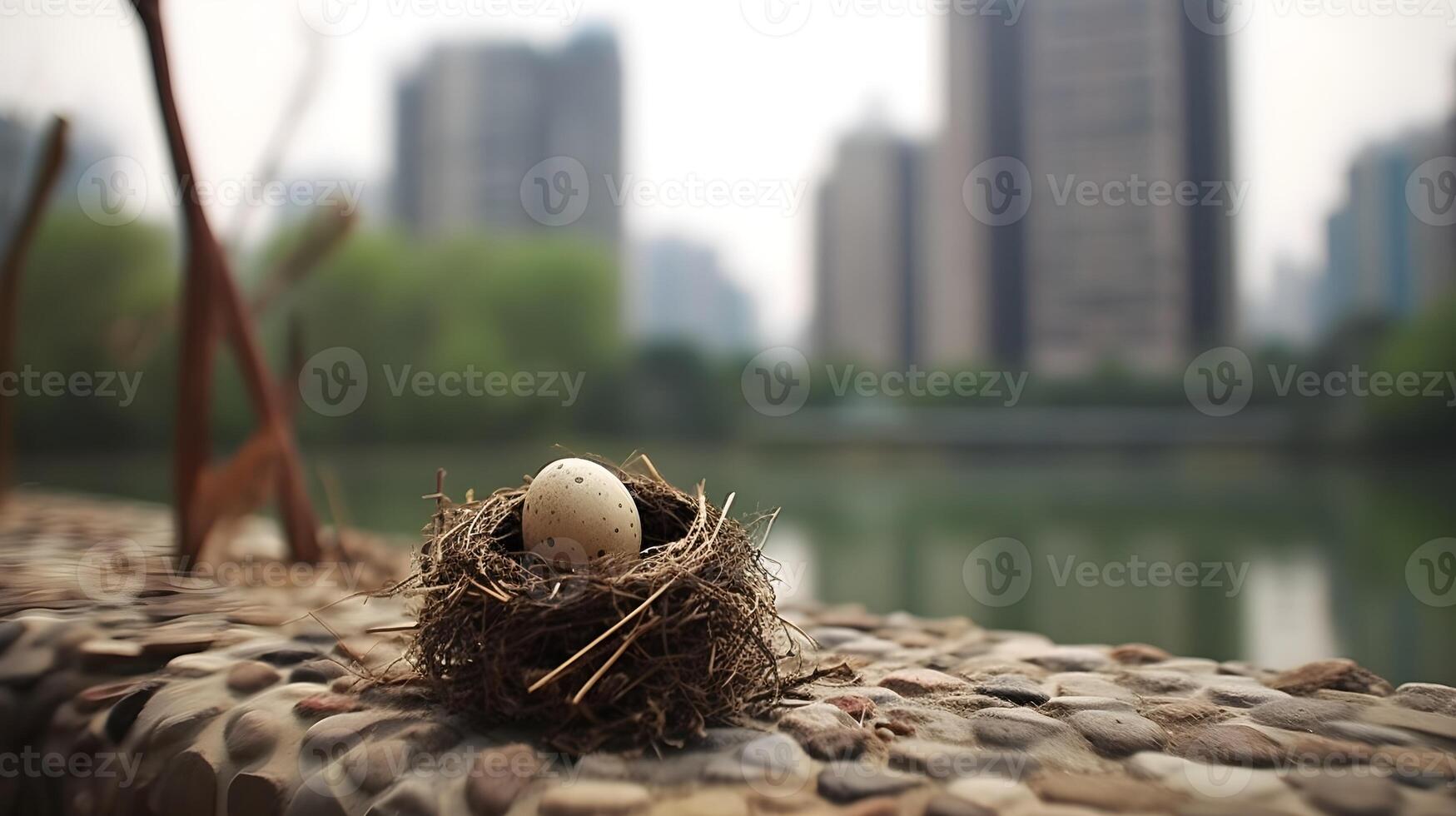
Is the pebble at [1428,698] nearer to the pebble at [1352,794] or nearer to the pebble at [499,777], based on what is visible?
the pebble at [1352,794]

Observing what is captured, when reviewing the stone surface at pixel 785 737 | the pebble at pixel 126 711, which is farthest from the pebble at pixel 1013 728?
the pebble at pixel 126 711

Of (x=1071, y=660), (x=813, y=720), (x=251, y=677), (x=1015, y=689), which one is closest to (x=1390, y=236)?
(x=1071, y=660)

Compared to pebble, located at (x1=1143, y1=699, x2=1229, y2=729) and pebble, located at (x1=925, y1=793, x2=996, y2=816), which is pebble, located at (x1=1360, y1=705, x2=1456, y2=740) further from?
pebble, located at (x1=925, y1=793, x2=996, y2=816)

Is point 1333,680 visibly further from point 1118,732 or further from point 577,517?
point 577,517

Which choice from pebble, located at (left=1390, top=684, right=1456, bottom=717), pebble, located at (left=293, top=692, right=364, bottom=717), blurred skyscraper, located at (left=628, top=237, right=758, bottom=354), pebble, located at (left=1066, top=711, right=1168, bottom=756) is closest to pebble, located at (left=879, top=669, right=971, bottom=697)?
pebble, located at (left=1066, top=711, right=1168, bottom=756)

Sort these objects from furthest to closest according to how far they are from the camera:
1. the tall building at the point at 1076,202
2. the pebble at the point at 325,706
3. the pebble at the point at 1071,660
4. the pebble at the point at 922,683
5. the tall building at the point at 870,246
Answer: the tall building at the point at 870,246
the tall building at the point at 1076,202
the pebble at the point at 1071,660
the pebble at the point at 922,683
the pebble at the point at 325,706

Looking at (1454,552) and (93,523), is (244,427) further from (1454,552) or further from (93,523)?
(1454,552)

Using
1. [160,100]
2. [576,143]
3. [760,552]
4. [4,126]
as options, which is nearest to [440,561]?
[760,552]
